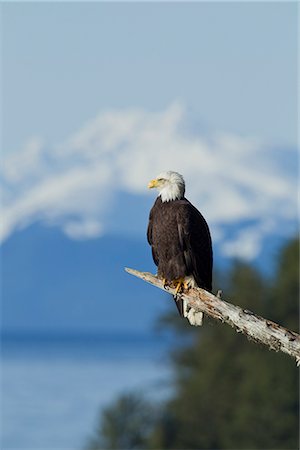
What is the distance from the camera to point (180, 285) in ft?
43.1

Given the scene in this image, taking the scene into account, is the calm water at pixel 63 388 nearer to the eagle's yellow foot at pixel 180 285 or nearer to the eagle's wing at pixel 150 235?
the eagle's wing at pixel 150 235

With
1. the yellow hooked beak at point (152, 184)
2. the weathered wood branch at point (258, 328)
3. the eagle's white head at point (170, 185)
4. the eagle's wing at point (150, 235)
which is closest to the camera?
the weathered wood branch at point (258, 328)

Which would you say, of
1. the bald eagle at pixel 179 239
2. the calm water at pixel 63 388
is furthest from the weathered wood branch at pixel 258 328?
the calm water at pixel 63 388

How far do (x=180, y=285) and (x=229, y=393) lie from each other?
5319 centimetres

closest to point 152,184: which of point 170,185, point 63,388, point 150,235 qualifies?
point 170,185

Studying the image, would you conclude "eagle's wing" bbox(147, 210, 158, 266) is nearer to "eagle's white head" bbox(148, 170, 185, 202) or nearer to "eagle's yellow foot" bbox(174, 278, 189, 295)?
"eagle's white head" bbox(148, 170, 185, 202)

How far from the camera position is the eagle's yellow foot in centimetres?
1302

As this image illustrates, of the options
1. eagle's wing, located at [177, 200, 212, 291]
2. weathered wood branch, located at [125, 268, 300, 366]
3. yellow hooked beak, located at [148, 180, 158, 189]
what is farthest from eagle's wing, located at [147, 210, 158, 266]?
weathered wood branch, located at [125, 268, 300, 366]

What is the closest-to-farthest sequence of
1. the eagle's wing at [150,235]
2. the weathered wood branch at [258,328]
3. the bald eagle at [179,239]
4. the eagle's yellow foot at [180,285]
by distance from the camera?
the weathered wood branch at [258,328] → the eagle's yellow foot at [180,285] → the bald eagle at [179,239] → the eagle's wing at [150,235]

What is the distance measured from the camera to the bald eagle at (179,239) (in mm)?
13297

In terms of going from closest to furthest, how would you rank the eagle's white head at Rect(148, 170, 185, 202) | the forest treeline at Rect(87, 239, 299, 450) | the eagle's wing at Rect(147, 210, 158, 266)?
1. the eagle's white head at Rect(148, 170, 185, 202)
2. the eagle's wing at Rect(147, 210, 158, 266)
3. the forest treeline at Rect(87, 239, 299, 450)

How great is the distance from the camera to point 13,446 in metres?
66.1

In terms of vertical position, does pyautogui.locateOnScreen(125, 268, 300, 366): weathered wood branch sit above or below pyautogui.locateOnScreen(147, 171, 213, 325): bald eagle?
below

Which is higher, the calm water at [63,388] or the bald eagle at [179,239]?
the calm water at [63,388]
